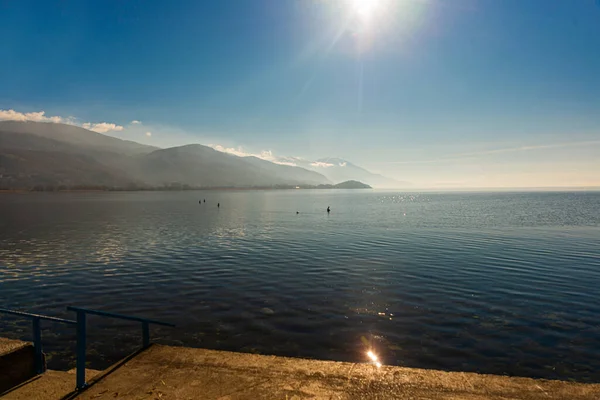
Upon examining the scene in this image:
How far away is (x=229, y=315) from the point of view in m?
17.4

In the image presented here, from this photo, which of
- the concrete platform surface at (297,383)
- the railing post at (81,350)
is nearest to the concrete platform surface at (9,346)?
the railing post at (81,350)

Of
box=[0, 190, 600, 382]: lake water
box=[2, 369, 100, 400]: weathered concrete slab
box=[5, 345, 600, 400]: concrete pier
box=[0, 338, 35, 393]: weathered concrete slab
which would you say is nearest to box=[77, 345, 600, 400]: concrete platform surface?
box=[5, 345, 600, 400]: concrete pier

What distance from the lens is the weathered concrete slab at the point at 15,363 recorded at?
923cm

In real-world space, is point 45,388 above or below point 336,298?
above

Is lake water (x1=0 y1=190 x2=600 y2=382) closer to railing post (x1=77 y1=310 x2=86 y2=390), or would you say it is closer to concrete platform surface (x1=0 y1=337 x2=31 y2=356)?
concrete platform surface (x1=0 y1=337 x2=31 y2=356)

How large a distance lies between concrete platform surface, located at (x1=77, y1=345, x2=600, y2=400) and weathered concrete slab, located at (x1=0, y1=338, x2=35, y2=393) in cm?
289

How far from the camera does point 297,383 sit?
8.64m

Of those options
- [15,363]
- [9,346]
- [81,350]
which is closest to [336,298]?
[81,350]

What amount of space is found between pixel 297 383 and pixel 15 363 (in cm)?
806

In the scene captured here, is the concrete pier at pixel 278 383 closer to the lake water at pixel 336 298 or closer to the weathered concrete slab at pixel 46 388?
the weathered concrete slab at pixel 46 388

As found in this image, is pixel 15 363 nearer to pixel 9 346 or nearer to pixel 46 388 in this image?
pixel 9 346

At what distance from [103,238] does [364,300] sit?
3902 cm

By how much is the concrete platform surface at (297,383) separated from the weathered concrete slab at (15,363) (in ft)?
9.49

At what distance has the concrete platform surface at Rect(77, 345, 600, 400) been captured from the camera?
8.17 meters
